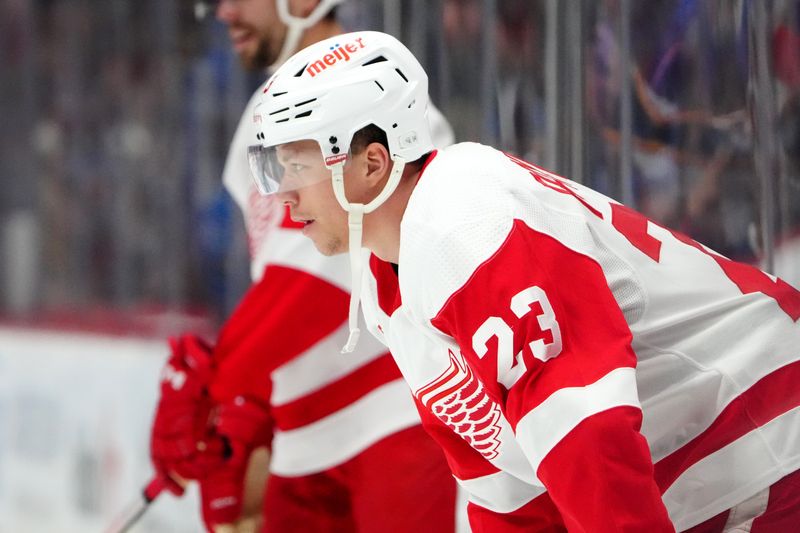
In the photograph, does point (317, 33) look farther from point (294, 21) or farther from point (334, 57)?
point (334, 57)

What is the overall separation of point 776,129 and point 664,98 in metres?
0.21

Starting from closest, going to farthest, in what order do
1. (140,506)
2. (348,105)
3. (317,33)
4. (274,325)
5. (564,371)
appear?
(564,371) → (348,105) → (274,325) → (317,33) → (140,506)

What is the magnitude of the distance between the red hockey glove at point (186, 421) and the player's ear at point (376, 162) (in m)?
0.78

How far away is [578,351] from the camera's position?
3.66 ft

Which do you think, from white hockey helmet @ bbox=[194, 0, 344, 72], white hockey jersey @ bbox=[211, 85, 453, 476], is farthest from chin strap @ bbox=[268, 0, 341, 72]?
white hockey jersey @ bbox=[211, 85, 453, 476]

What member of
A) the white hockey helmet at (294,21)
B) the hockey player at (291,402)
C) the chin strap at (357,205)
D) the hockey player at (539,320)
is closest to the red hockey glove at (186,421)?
the hockey player at (291,402)

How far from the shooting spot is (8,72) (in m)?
3.97

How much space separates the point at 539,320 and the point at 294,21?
107cm

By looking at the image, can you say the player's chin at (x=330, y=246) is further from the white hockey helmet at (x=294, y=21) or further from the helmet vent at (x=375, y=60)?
the white hockey helmet at (x=294, y=21)

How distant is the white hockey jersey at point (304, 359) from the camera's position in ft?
6.38

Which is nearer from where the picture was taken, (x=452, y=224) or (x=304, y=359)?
(x=452, y=224)

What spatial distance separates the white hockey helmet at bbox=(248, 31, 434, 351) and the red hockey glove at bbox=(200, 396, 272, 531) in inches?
30.0

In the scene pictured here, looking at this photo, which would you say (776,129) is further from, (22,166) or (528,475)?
(22,166)

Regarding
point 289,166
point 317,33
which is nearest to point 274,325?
point 317,33
